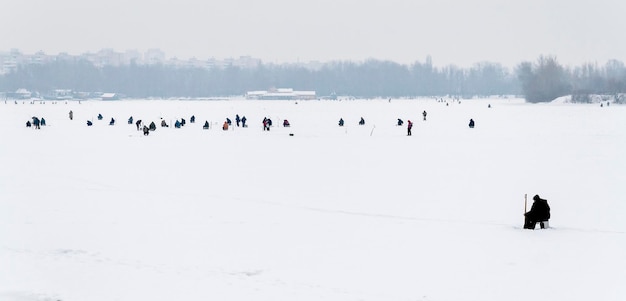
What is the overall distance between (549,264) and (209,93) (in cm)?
19064

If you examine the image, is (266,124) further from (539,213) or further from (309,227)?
(539,213)

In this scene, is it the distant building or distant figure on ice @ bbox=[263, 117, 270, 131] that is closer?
distant figure on ice @ bbox=[263, 117, 270, 131]

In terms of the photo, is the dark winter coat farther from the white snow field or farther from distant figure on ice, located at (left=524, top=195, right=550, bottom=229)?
the white snow field

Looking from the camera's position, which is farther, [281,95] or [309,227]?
[281,95]

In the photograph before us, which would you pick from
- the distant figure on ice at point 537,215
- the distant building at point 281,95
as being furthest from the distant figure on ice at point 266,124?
the distant building at point 281,95

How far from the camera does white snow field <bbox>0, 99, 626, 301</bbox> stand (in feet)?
32.7

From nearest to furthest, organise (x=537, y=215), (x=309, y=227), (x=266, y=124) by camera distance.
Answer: (x=537, y=215), (x=309, y=227), (x=266, y=124)

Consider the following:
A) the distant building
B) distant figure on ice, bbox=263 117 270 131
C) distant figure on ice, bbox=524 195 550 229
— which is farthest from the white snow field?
the distant building

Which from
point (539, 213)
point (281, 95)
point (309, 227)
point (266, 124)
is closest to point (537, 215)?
point (539, 213)

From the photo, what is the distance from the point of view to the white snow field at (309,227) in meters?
9.97

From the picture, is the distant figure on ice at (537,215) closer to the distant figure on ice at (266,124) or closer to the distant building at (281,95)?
the distant figure on ice at (266,124)

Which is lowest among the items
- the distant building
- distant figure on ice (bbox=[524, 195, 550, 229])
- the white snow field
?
the white snow field

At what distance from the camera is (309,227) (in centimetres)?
1348

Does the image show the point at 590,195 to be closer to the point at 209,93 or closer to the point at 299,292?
the point at 299,292
